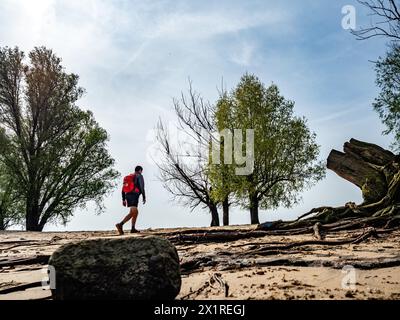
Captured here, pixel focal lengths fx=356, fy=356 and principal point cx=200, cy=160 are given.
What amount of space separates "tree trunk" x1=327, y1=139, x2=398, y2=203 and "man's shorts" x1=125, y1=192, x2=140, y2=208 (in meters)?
8.41

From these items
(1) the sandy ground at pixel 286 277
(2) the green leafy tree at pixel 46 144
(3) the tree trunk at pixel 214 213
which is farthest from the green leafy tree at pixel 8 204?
(1) the sandy ground at pixel 286 277

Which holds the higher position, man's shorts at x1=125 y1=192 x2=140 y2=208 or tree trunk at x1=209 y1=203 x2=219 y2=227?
man's shorts at x1=125 y1=192 x2=140 y2=208

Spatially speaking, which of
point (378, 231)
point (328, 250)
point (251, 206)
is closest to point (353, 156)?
point (378, 231)

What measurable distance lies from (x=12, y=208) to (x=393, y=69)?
3025 centimetres

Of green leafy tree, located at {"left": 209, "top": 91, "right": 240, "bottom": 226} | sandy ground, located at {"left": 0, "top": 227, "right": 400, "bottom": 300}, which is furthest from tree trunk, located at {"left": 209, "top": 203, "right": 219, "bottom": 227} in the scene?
sandy ground, located at {"left": 0, "top": 227, "right": 400, "bottom": 300}

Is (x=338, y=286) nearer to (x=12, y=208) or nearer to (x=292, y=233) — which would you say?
(x=292, y=233)

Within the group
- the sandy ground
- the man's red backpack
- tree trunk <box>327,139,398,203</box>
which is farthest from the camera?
tree trunk <box>327,139,398,203</box>

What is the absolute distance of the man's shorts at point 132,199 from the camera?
43.5 ft

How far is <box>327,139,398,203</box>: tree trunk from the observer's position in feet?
45.5

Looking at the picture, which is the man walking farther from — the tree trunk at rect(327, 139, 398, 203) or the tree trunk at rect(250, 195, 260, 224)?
the tree trunk at rect(250, 195, 260, 224)

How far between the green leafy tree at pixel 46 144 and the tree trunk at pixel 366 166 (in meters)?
20.5

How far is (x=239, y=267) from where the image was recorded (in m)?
6.85

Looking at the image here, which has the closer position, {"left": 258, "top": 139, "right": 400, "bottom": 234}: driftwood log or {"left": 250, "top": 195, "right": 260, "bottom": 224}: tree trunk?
{"left": 258, "top": 139, "right": 400, "bottom": 234}: driftwood log

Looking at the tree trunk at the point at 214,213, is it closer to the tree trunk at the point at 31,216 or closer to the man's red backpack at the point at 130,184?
the tree trunk at the point at 31,216
